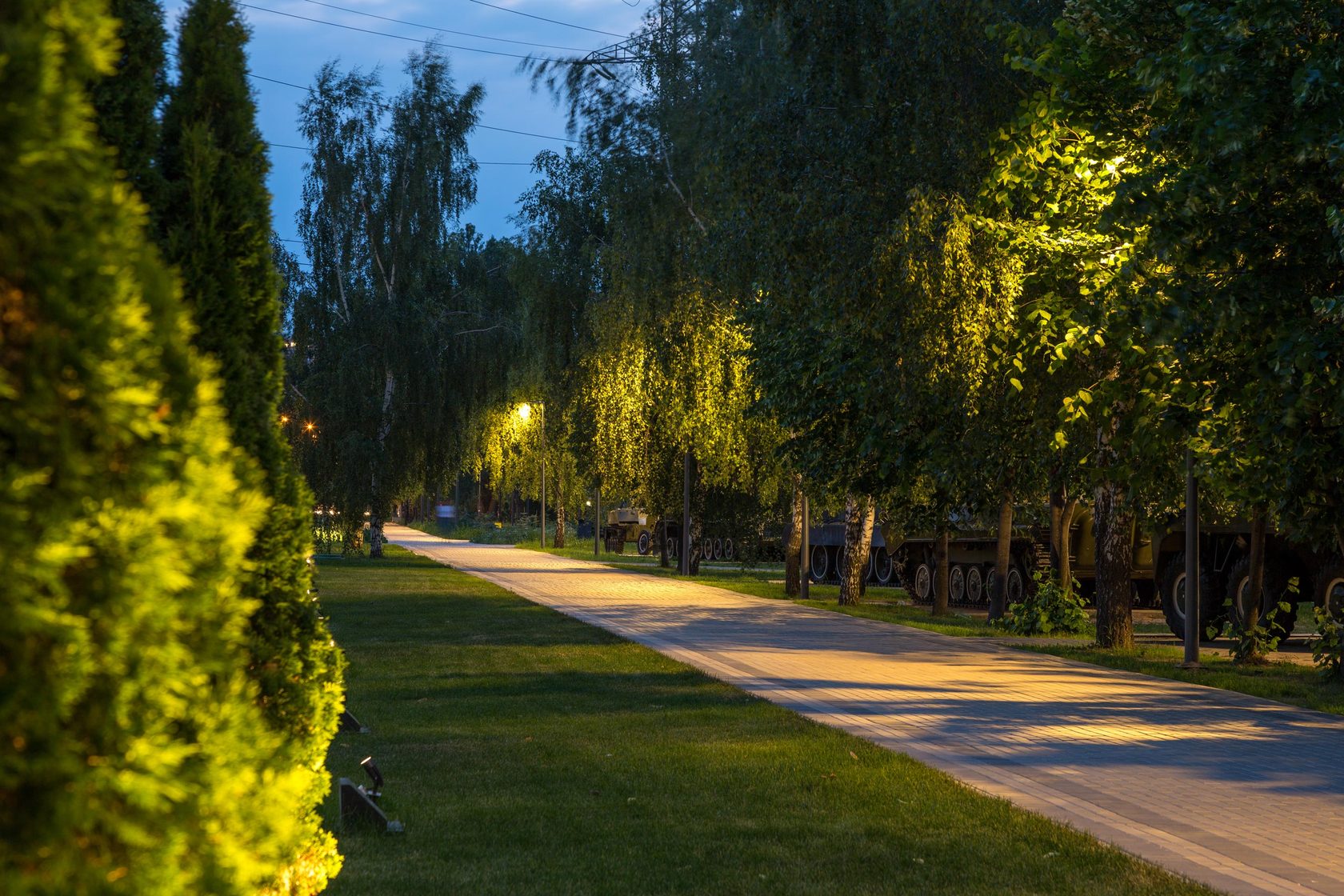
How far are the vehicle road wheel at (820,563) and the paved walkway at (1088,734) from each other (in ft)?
53.7

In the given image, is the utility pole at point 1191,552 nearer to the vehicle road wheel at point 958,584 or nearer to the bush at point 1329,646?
the bush at point 1329,646

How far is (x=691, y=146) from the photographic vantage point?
100 ft

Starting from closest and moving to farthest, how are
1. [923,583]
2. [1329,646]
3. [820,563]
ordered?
[1329,646], [923,583], [820,563]

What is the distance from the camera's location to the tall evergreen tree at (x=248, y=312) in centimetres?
431

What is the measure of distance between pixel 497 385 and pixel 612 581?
1195 centimetres

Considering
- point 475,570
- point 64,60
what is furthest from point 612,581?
point 64,60

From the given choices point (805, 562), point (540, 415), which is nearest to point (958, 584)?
point (805, 562)

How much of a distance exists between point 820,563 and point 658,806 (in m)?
31.3

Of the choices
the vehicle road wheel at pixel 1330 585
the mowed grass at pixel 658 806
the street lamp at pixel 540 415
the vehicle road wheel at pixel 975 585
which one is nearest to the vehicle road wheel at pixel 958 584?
the vehicle road wheel at pixel 975 585

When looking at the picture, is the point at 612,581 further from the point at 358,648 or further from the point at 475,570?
the point at 358,648

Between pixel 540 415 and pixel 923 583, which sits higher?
pixel 540 415

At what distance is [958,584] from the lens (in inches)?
1182

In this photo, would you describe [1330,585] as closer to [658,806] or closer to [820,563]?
[658,806]

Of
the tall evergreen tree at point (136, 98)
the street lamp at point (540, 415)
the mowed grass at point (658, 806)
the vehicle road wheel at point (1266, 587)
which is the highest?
the street lamp at point (540, 415)
